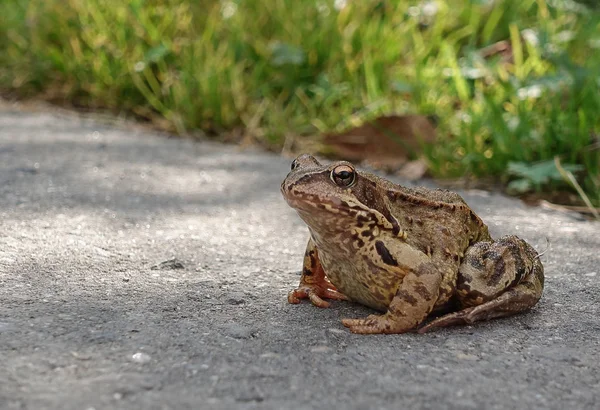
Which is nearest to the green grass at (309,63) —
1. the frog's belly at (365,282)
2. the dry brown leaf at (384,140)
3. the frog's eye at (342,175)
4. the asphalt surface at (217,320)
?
the dry brown leaf at (384,140)

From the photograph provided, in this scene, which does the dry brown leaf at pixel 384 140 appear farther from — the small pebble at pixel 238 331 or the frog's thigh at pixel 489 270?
the small pebble at pixel 238 331

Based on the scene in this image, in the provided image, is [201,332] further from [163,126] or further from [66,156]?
[163,126]

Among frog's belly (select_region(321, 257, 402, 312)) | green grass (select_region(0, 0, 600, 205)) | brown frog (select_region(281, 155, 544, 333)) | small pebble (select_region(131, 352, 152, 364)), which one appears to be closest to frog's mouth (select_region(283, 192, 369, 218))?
brown frog (select_region(281, 155, 544, 333))

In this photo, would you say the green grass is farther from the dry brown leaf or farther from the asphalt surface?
the asphalt surface

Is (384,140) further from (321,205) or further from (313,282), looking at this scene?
(321,205)

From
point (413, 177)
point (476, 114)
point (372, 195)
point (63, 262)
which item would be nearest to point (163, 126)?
point (413, 177)

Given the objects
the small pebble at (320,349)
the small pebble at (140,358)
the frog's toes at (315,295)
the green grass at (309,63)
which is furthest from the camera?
the green grass at (309,63)

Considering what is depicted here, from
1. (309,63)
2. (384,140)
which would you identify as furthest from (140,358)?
(309,63)
